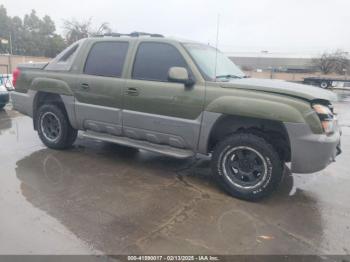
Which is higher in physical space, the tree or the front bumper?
the tree

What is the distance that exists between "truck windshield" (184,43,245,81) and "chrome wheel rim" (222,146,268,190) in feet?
3.34

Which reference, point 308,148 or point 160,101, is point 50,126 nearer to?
point 160,101

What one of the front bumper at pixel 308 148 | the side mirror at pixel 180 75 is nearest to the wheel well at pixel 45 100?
the side mirror at pixel 180 75

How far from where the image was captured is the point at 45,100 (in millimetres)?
5980

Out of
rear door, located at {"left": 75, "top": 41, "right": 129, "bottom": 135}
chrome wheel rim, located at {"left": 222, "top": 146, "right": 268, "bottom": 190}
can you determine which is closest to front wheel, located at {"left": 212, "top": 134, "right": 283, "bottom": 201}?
chrome wheel rim, located at {"left": 222, "top": 146, "right": 268, "bottom": 190}

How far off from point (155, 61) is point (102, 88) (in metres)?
0.97

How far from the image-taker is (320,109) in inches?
149

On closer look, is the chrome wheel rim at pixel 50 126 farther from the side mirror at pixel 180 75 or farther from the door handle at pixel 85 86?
the side mirror at pixel 180 75

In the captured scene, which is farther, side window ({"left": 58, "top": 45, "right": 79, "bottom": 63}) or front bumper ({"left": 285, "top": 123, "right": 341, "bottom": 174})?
side window ({"left": 58, "top": 45, "right": 79, "bottom": 63})

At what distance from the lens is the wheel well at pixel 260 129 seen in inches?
160

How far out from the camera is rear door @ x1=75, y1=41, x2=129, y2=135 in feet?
16.5

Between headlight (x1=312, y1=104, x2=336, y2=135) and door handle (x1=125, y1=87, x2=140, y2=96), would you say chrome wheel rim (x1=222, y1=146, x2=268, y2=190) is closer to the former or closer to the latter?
headlight (x1=312, y1=104, x2=336, y2=135)

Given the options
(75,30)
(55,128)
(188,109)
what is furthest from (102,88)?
(75,30)

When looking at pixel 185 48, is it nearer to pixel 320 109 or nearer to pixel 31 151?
pixel 320 109
